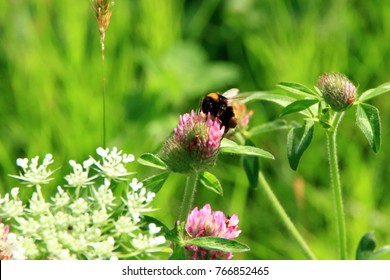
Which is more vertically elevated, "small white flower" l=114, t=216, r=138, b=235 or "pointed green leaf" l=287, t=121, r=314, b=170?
"pointed green leaf" l=287, t=121, r=314, b=170

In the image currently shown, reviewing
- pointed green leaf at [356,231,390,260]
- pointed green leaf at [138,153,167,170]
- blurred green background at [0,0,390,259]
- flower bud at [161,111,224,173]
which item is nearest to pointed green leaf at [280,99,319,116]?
flower bud at [161,111,224,173]

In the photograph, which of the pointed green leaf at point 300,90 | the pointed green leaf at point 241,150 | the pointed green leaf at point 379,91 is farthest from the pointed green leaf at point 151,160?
the pointed green leaf at point 379,91

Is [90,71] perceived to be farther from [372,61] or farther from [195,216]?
[195,216]

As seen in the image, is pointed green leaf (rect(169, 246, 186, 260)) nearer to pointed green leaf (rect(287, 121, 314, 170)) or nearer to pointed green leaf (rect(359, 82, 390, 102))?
pointed green leaf (rect(287, 121, 314, 170))

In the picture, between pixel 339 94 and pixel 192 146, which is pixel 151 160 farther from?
pixel 339 94

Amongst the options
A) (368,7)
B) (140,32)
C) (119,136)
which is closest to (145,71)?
(140,32)

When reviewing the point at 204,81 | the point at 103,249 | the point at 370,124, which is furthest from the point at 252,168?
the point at 204,81

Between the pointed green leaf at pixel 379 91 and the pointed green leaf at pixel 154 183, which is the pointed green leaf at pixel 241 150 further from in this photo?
the pointed green leaf at pixel 379 91
